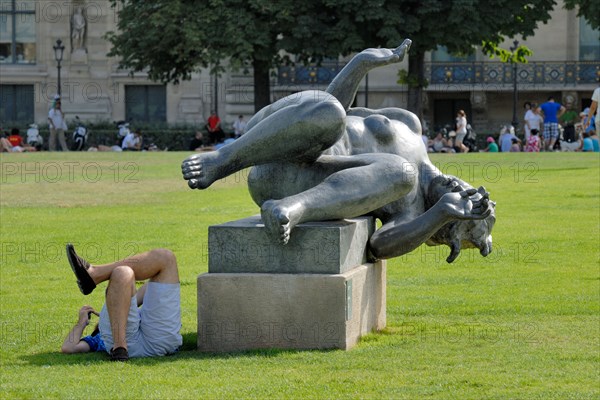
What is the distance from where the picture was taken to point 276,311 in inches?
355

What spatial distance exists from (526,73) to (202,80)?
44.1 feet

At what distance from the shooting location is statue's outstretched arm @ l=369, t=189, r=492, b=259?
30.7 ft

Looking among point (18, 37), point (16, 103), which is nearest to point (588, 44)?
point (16, 103)

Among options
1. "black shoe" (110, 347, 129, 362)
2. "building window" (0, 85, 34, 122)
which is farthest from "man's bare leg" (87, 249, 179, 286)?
"building window" (0, 85, 34, 122)

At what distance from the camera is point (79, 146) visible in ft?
154

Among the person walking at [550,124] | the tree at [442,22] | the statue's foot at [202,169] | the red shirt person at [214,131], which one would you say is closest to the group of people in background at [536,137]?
the person walking at [550,124]

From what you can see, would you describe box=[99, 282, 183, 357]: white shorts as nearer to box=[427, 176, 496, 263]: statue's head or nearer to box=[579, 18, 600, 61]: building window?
box=[427, 176, 496, 263]: statue's head

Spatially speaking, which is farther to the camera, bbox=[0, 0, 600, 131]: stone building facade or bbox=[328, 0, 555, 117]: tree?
bbox=[0, 0, 600, 131]: stone building facade

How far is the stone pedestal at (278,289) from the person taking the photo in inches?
351

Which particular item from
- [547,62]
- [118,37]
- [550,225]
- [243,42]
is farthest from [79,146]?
[550,225]

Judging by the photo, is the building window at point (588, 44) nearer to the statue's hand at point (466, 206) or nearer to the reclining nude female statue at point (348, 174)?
the reclining nude female statue at point (348, 174)

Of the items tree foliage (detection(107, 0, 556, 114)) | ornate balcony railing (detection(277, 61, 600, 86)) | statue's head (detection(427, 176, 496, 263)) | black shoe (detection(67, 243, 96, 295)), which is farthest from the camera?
ornate balcony railing (detection(277, 61, 600, 86))

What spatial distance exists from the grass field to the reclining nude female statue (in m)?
0.84

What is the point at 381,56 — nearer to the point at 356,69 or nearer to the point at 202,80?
the point at 356,69
